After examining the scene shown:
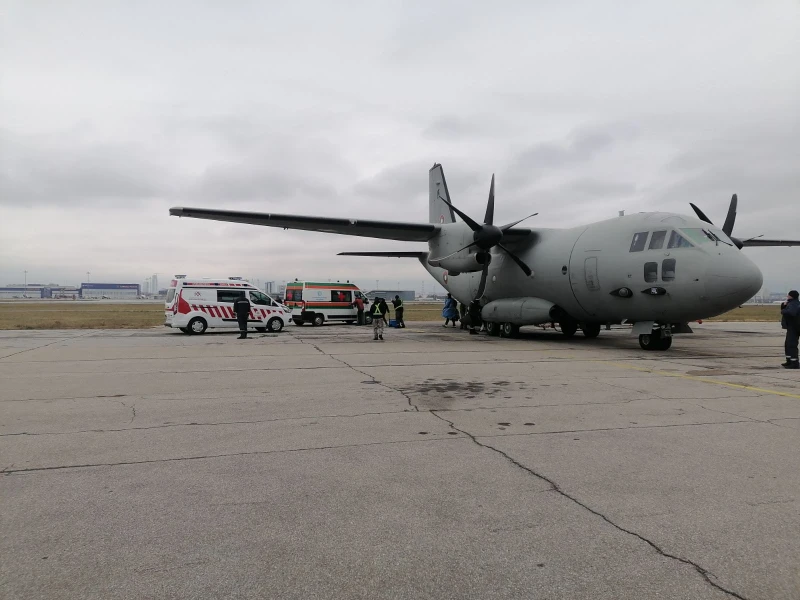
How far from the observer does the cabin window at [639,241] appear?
14302 millimetres

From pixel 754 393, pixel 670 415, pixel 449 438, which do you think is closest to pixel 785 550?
pixel 449 438

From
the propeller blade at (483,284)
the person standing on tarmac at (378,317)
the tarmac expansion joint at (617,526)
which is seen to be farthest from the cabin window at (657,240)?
the tarmac expansion joint at (617,526)

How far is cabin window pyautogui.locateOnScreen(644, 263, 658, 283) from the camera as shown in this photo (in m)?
13.7

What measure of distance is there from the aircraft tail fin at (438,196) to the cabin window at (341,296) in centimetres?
639

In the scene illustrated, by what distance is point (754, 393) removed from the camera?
8.15 metres

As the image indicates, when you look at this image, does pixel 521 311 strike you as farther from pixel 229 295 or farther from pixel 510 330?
pixel 229 295

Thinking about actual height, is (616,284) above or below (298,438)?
above

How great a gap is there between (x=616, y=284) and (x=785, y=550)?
12.4m

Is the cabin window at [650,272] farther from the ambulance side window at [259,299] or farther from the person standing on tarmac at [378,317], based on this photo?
the ambulance side window at [259,299]

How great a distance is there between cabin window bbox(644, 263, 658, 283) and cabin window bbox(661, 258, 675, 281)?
177 mm

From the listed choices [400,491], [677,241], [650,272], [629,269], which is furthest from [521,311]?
[400,491]

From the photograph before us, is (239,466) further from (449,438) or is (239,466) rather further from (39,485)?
(449,438)

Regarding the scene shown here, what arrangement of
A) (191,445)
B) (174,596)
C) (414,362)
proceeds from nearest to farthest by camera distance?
(174,596), (191,445), (414,362)

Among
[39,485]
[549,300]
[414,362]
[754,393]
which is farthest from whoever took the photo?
[549,300]
